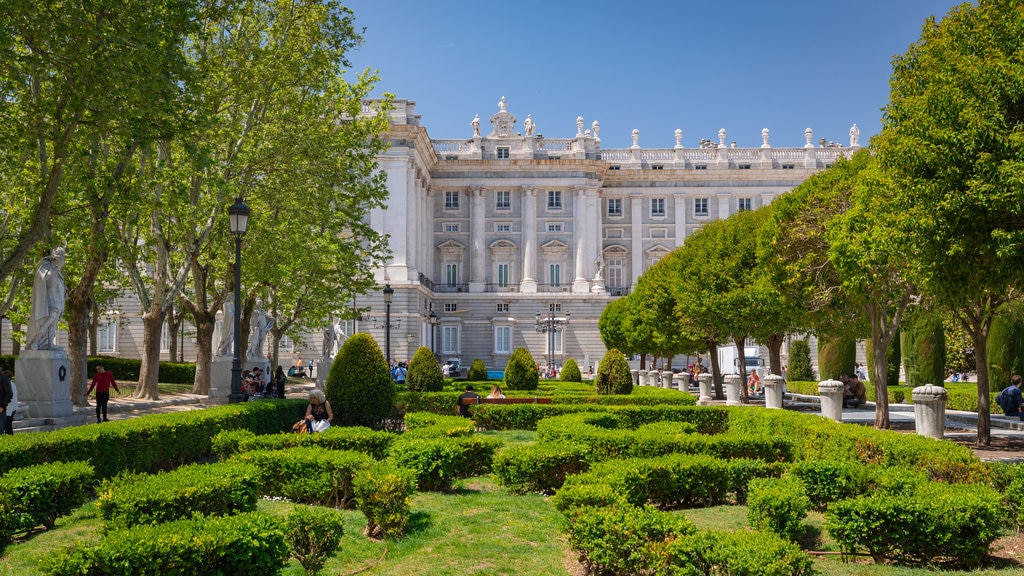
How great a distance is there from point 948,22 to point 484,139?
179 ft

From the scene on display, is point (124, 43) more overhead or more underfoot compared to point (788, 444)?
more overhead

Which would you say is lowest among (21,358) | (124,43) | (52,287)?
(21,358)

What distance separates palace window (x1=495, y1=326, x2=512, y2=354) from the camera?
6275cm

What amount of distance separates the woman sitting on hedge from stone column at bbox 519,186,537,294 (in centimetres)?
5124

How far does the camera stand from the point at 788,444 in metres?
12.0

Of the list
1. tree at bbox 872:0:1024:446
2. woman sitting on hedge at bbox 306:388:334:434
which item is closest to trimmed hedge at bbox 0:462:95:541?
woman sitting on hedge at bbox 306:388:334:434

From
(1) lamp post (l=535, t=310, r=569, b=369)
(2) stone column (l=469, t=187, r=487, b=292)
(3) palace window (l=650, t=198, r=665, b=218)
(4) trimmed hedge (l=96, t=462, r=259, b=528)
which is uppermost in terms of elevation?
(3) palace window (l=650, t=198, r=665, b=218)

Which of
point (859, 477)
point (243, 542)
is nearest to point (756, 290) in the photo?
point (859, 477)

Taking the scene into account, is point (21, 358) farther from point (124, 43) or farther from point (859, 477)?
point (859, 477)

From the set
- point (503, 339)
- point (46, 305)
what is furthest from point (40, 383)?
point (503, 339)

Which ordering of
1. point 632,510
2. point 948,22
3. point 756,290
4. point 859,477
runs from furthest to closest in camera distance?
point 756,290 → point 948,22 → point 859,477 → point 632,510

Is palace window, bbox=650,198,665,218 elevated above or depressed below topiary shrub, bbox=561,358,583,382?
above

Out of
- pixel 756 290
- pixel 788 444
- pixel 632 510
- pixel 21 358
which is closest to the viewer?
pixel 632 510

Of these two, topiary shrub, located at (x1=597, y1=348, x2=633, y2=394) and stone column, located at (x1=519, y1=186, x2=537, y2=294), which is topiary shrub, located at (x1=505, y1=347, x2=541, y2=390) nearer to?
topiary shrub, located at (x1=597, y1=348, x2=633, y2=394)
